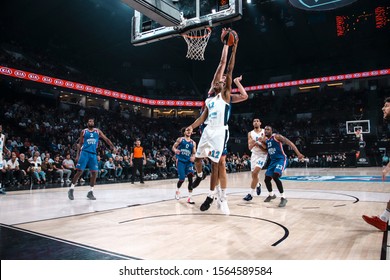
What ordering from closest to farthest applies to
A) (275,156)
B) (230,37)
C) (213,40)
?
1. (230,37)
2. (275,156)
3. (213,40)

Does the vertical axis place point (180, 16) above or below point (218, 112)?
above

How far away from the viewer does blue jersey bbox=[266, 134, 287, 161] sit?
5.97 m

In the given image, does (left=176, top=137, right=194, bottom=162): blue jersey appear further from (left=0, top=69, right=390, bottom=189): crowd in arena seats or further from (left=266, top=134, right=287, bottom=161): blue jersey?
(left=0, top=69, right=390, bottom=189): crowd in arena seats

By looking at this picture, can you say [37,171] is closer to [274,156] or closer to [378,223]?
[274,156]

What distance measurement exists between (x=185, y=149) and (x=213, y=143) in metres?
2.43

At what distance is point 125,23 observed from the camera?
23.9 metres

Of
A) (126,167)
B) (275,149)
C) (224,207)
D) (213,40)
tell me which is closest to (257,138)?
(275,149)

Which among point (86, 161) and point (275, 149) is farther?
point (86, 161)

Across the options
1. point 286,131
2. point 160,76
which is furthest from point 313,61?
point 160,76

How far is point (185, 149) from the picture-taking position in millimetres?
6566

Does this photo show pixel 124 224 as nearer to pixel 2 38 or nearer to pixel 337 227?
pixel 337 227

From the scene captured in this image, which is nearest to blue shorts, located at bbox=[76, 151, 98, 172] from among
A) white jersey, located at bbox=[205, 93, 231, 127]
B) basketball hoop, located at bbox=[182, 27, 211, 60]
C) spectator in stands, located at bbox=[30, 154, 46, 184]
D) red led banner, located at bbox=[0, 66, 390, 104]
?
white jersey, located at bbox=[205, 93, 231, 127]

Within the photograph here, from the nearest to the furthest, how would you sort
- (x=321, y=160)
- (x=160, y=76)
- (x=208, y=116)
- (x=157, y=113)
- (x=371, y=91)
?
(x=208, y=116) < (x=321, y=160) < (x=371, y=91) < (x=160, y=76) < (x=157, y=113)

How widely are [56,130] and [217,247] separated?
52.6 ft
